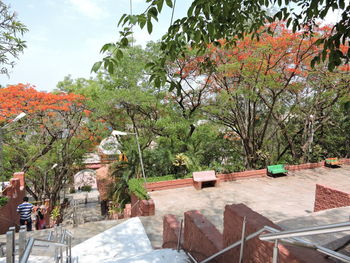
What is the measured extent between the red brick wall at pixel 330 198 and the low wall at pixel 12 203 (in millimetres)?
11601

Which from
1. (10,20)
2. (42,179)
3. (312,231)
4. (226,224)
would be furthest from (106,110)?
(312,231)

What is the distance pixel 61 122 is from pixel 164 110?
20.6 feet

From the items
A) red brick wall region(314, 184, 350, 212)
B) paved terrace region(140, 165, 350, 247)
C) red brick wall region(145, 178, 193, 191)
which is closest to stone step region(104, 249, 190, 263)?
paved terrace region(140, 165, 350, 247)

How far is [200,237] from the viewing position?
412 cm

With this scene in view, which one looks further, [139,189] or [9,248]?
[139,189]

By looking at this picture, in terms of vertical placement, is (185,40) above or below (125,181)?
above

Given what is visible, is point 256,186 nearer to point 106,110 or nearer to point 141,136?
point 141,136

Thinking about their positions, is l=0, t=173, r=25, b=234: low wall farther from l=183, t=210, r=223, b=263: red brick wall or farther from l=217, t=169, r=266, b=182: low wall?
Answer: l=217, t=169, r=266, b=182: low wall

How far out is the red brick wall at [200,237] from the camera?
3777 millimetres

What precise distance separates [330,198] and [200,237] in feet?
19.2

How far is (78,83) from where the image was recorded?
69.6 ft

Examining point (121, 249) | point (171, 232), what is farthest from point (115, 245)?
point (171, 232)

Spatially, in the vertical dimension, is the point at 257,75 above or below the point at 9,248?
above

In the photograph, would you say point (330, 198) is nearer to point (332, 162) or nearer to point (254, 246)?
point (254, 246)
